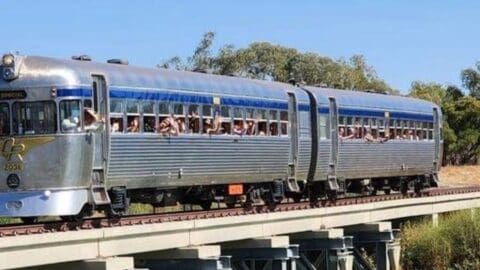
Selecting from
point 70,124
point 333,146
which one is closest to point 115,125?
point 70,124

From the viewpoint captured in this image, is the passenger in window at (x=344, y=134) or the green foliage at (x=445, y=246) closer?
the passenger in window at (x=344, y=134)

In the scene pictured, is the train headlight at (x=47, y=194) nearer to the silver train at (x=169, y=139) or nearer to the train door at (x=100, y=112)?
the silver train at (x=169, y=139)

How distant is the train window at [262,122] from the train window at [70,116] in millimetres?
Result: 7279

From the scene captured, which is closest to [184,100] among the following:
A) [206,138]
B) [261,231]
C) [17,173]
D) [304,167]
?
[206,138]

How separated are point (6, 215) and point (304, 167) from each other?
1136 centimetres

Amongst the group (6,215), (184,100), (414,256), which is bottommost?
(414,256)

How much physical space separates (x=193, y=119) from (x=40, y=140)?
4596 mm

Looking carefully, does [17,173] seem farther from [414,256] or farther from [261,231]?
[414,256]

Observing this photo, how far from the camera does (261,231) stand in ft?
73.1

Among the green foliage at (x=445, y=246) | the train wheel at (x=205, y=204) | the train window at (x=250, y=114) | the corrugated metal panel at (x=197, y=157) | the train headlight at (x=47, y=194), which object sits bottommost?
Answer: the green foliage at (x=445, y=246)

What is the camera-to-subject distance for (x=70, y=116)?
1873 cm

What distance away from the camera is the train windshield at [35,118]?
18.7m

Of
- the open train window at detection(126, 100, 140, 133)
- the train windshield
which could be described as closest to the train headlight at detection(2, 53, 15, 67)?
the train windshield

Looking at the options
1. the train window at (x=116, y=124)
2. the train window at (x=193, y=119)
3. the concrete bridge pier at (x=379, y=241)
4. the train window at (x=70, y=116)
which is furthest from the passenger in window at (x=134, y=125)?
the concrete bridge pier at (x=379, y=241)
